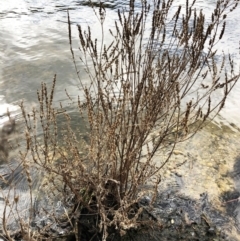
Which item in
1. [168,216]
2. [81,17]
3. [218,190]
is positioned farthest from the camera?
[81,17]

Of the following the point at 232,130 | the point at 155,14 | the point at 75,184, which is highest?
the point at 155,14

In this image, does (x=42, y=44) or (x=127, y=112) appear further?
(x=42, y=44)

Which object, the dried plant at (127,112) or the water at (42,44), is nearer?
the dried plant at (127,112)

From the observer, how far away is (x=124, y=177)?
261cm

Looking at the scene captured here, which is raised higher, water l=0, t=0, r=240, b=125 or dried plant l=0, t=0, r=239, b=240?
dried plant l=0, t=0, r=239, b=240

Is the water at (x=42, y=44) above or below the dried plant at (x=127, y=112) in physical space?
below

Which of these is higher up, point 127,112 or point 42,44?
point 127,112

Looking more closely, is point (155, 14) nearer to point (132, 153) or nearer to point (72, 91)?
point (132, 153)

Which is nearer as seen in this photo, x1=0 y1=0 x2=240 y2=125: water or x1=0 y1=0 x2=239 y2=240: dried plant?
x1=0 y1=0 x2=239 y2=240: dried plant

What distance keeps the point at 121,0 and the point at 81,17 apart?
43.1 inches

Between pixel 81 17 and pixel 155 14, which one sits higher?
pixel 155 14

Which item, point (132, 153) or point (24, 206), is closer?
point (132, 153)

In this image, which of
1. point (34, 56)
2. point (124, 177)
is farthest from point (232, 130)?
point (34, 56)

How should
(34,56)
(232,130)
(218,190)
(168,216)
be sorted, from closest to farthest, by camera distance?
(168,216), (218,190), (232,130), (34,56)
